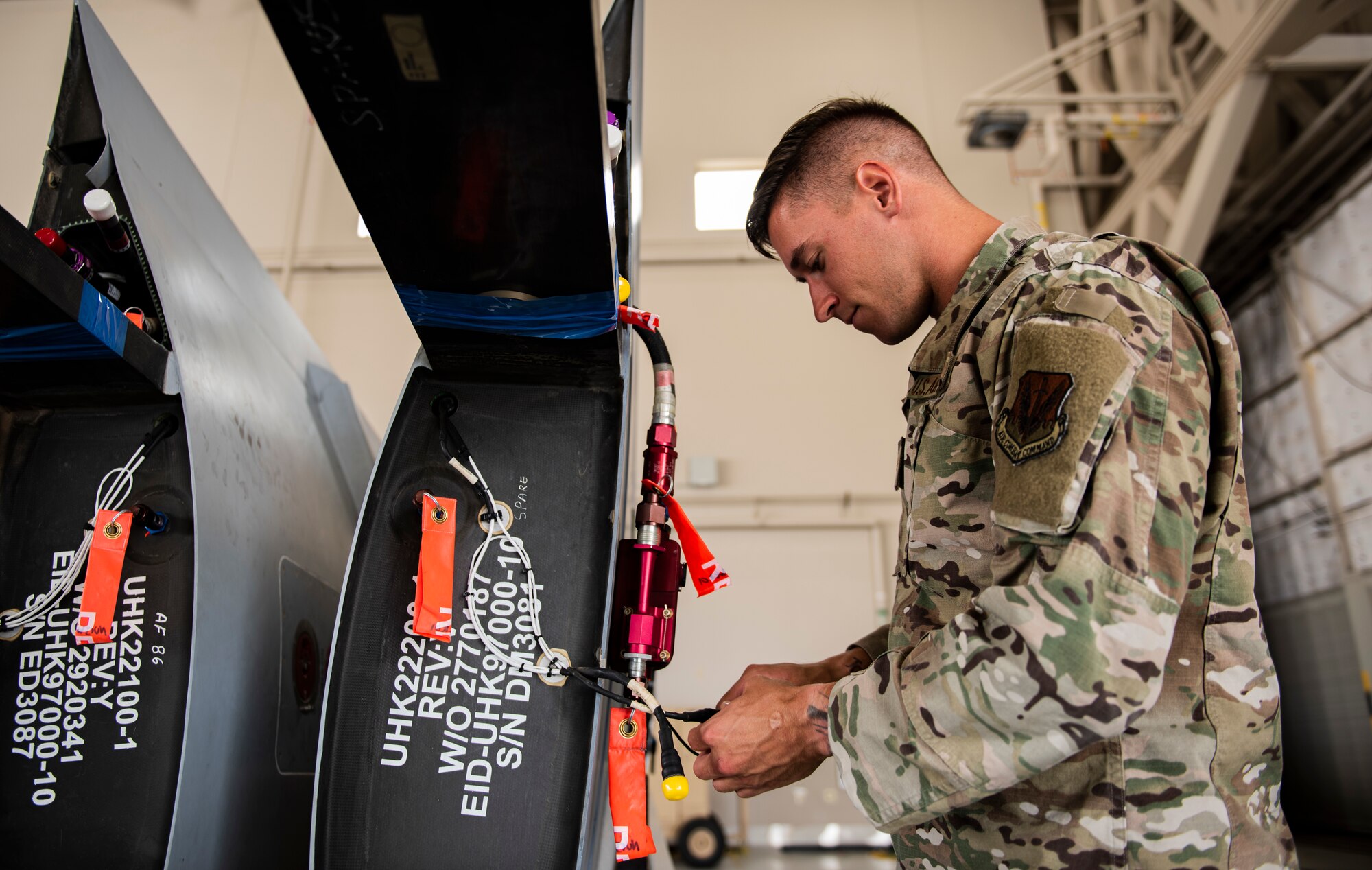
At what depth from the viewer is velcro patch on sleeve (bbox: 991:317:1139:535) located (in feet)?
2.80

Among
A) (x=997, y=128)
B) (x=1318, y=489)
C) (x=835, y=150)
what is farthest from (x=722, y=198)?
(x=835, y=150)

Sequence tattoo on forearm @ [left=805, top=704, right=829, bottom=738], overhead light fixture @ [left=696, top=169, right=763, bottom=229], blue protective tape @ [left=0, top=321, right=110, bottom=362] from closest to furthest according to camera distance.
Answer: tattoo on forearm @ [left=805, top=704, right=829, bottom=738] → blue protective tape @ [left=0, top=321, right=110, bottom=362] → overhead light fixture @ [left=696, top=169, right=763, bottom=229]

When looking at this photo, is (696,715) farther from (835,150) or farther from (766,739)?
(835,150)

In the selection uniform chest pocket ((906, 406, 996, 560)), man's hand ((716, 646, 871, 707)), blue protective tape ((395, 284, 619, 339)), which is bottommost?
man's hand ((716, 646, 871, 707))

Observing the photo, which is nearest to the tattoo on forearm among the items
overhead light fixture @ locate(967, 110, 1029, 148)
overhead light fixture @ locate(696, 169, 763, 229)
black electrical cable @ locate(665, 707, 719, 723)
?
black electrical cable @ locate(665, 707, 719, 723)

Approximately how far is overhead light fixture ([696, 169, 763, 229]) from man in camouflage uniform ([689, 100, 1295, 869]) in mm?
5260

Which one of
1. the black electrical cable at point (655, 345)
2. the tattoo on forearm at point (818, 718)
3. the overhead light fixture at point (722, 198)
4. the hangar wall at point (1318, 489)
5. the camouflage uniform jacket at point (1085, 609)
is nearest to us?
the camouflage uniform jacket at point (1085, 609)

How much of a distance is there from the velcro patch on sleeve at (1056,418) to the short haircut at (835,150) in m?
0.55

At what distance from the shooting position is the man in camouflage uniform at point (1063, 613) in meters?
0.84

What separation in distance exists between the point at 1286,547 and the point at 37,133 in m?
8.41

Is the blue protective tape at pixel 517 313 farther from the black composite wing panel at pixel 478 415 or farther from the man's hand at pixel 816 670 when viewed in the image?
the man's hand at pixel 816 670

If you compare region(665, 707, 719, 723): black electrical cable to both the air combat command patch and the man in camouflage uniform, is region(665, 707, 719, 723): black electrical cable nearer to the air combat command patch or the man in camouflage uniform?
the man in camouflage uniform

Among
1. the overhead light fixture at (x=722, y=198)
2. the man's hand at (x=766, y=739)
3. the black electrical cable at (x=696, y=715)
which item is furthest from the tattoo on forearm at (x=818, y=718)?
the overhead light fixture at (x=722, y=198)

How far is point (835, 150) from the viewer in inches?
55.8
